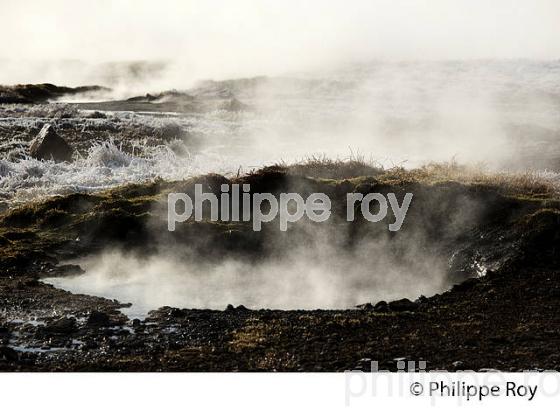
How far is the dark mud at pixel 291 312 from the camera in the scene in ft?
29.6

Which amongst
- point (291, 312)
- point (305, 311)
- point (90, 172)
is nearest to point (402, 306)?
point (305, 311)

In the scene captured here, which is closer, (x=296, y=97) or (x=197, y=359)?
(x=197, y=359)

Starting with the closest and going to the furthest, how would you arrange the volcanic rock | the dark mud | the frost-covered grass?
the dark mud < the volcanic rock < the frost-covered grass

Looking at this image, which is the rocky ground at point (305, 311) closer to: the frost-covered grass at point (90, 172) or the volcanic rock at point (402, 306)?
the volcanic rock at point (402, 306)

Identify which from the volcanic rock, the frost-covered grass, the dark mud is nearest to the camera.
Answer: the dark mud

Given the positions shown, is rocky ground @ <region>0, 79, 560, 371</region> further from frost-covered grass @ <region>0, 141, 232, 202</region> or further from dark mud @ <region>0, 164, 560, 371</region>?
frost-covered grass @ <region>0, 141, 232, 202</region>

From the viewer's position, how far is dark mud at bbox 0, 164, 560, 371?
901 centimetres

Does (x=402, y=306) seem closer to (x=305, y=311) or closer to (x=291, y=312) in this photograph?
(x=305, y=311)

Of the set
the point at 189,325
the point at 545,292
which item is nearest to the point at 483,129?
the point at 545,292

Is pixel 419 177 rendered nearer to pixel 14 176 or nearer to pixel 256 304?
pixel 256 304

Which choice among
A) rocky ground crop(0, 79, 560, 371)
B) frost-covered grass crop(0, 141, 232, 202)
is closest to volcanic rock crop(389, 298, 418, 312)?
rocky ground crop(0, 79, 560, 371)

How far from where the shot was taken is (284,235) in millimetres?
15039

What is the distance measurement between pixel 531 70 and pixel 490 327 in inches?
1847

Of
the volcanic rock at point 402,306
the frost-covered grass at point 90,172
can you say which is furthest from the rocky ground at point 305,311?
the frost-covered grass at point 90,172
